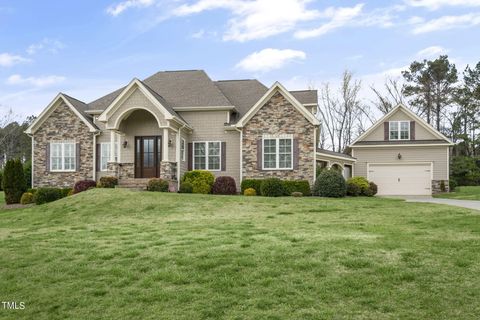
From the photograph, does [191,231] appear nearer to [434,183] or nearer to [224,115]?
[224,115]

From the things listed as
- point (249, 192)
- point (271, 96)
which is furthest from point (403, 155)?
point (249, 192)

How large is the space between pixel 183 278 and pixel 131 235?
4.28 m

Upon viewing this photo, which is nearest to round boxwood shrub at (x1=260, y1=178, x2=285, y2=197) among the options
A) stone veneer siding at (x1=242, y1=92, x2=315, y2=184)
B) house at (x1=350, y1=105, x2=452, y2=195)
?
stone veneer siding at (x1=242, y1=92, x2=315, y2=184)

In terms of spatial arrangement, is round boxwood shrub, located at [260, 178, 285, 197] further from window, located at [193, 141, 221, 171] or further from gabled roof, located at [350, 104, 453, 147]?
gabled roof, located at [350, 104, 453, 147]

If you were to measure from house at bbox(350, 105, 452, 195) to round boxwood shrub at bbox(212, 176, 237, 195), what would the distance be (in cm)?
1066

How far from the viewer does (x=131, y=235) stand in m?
10.4

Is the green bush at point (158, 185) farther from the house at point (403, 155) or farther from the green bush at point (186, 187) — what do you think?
the house at point (403, 155)

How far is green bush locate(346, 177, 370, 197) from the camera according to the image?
76.2ft

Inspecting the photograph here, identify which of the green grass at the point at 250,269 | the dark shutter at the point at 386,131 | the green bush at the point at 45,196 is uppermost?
the dark shutter at the point at 386,131

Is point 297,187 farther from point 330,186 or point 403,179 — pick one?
point 403,179

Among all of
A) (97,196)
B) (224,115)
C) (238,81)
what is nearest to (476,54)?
(238,81)

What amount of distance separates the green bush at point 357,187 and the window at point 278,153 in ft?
12.2

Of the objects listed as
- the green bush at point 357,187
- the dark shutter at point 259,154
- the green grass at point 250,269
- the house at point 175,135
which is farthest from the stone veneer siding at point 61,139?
the green bush at point 357,187

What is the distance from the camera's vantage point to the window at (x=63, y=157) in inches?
959
